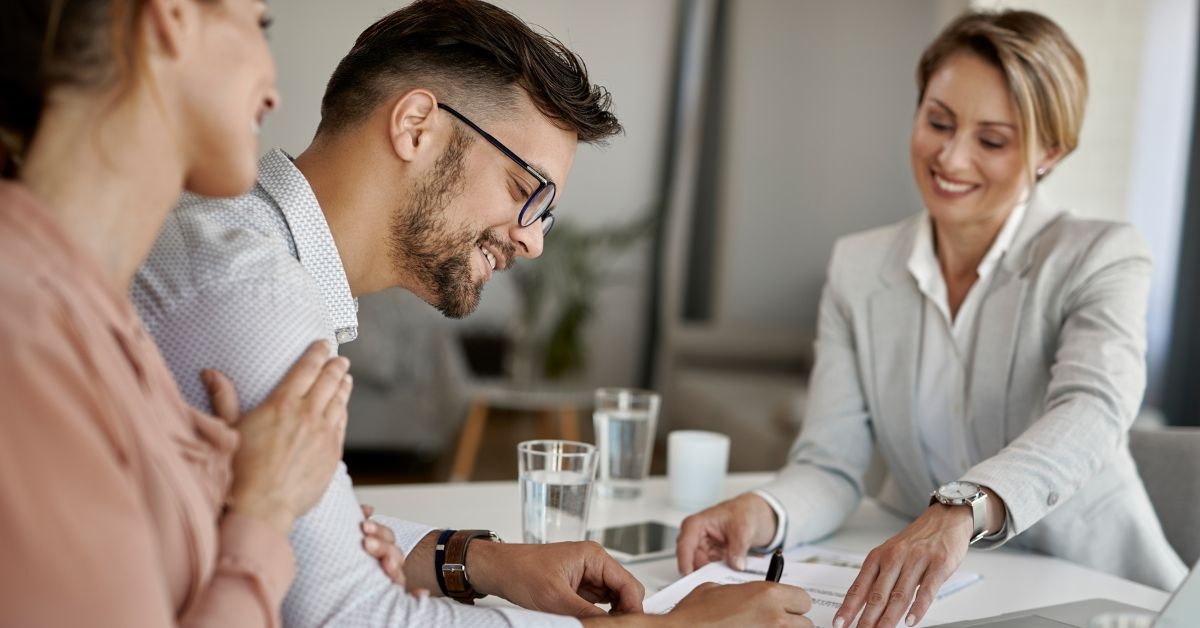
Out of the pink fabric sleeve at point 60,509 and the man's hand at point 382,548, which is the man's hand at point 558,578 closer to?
the man's hand at point 382,548

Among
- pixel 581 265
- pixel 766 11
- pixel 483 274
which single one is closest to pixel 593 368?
pixel 581 265

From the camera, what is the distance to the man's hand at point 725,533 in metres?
1.31

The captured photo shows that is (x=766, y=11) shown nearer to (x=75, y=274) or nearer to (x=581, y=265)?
(x=581, y=265)

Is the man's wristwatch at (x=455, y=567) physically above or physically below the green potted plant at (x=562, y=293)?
above

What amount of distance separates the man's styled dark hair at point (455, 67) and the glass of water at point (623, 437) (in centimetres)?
53

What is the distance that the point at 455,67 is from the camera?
117 cm

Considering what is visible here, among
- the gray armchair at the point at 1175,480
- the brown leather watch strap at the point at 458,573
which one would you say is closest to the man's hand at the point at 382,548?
the brown leather watch strap at the point at 458,573

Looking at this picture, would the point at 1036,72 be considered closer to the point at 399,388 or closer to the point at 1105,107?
the point at 1105,107

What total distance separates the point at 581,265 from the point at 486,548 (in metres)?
5.20

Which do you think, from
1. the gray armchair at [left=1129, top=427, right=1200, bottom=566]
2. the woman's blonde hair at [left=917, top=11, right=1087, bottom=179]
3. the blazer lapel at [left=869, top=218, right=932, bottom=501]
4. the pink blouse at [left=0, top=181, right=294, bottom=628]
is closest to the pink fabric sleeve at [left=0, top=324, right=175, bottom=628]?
the pink blouse at [left=0, top=181, right=294, bottom=628]

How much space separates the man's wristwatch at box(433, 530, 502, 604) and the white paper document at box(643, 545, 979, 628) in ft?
0.62

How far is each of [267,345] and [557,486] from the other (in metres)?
0.49

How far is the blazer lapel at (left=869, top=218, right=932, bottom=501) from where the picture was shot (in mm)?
1713

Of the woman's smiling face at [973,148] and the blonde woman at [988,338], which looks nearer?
the blonde woman at [988,338]
